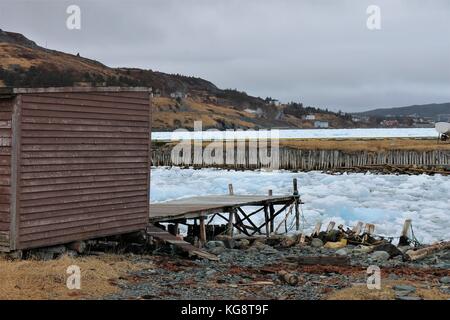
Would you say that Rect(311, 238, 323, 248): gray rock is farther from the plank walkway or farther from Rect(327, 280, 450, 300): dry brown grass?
Rect(327, 280, 450, 300): dry brown grass

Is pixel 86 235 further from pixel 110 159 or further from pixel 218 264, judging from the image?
pixel 218 264

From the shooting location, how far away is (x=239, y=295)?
12.4 meters

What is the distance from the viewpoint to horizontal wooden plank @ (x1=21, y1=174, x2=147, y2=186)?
14328mm

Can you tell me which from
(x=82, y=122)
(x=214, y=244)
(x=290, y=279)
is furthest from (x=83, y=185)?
(x=214, y=244)

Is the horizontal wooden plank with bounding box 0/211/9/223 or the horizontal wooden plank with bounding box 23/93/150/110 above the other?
the horizontal wooden plank with bounding box 23/93/150/110

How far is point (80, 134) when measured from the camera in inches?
615

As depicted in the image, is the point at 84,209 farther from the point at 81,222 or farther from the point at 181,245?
the point at 181,245

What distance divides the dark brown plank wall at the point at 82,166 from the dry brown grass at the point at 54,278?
3.63 feet

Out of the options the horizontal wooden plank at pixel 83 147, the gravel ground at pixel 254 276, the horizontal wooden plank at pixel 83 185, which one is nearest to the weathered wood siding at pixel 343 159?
the gravel ground at pixel 254 276

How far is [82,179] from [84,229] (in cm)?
130

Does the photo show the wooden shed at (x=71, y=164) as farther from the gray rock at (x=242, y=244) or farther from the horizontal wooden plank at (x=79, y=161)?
the gray rock at (x=242, y=244)

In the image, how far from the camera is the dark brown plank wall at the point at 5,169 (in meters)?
13.9

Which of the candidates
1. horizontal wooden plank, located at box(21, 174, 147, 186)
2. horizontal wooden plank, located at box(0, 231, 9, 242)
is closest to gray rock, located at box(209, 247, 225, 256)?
horizontal wooden plank, located at box(21, 174, 147, 186)

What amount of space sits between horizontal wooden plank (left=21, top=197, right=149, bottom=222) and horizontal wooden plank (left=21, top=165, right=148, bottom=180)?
69cm
